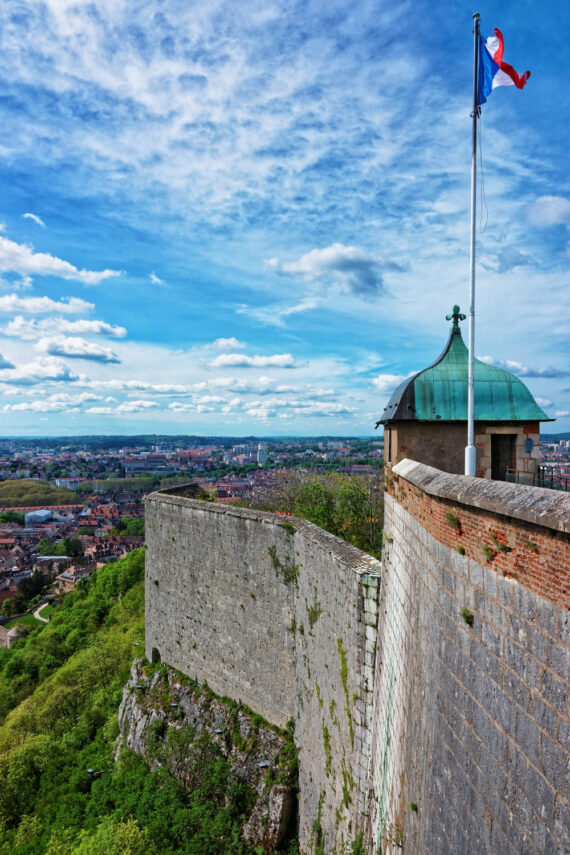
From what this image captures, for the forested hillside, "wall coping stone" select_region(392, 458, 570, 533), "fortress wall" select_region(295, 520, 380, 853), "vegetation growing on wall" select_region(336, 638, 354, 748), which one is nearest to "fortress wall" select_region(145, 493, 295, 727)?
Result: "fortress wall" select_region(295, 520, 380, 853)

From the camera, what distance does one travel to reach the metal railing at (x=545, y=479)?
7855mm

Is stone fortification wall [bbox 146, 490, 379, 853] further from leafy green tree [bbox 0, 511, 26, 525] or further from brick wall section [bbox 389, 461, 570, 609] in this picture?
leafy green tree [bbox 0, 511, 26, 525]

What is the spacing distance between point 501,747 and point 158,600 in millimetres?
17696

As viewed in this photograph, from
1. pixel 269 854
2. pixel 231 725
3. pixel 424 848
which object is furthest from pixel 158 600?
pixel 424 848

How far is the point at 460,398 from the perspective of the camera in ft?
33.9

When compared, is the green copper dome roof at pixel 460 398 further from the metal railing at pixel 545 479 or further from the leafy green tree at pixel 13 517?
the leafy green tree at pixel 13 517

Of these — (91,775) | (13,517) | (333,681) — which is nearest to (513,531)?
(333,681)

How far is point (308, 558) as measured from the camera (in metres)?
12.1

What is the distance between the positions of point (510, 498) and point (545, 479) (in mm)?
5580

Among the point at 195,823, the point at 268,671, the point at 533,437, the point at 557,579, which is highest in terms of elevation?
the point at 533,437

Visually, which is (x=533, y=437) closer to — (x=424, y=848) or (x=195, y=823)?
(x=424, y=848)

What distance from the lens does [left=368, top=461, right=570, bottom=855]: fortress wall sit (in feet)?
10.2

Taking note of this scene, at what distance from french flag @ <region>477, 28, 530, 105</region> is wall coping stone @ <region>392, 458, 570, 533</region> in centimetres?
735

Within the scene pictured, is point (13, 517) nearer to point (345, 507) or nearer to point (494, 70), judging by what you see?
point (345, 507)
